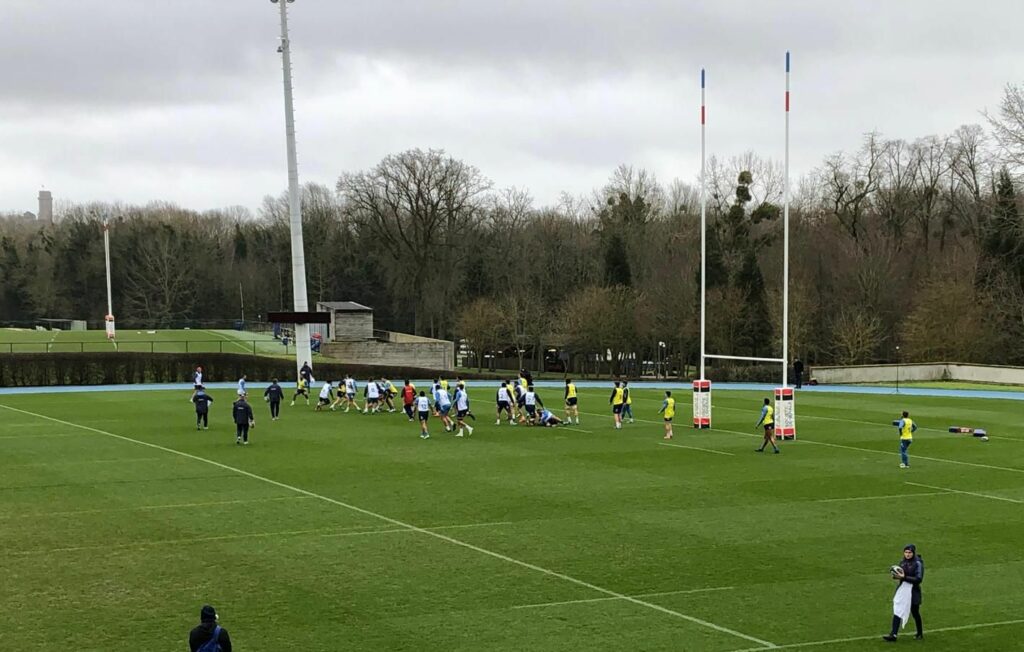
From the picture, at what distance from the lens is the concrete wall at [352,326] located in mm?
67438

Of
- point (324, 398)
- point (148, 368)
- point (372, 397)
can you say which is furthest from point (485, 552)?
point (148, 368)

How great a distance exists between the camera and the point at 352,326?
67.8 meters

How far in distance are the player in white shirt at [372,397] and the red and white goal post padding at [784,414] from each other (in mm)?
14693

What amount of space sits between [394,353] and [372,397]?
28.1 meters

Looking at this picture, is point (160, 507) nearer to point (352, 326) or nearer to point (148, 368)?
point (148, 368)

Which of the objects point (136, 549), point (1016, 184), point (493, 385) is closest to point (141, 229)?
point (493, 385)

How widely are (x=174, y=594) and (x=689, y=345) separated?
2507 inches

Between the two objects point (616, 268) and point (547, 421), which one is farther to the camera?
point (616, 268)

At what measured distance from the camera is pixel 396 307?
10212 cm

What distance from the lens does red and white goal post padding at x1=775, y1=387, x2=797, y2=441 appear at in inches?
1261

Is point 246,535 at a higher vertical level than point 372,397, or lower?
lower

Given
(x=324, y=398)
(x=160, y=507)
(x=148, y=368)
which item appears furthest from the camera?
(x=148, y=368)

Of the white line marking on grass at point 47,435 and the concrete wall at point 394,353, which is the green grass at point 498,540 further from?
the concrete wall at point 394,353

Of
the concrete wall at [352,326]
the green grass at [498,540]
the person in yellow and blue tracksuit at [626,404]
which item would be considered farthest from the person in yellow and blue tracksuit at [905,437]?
the concrete wall at [352,326]
